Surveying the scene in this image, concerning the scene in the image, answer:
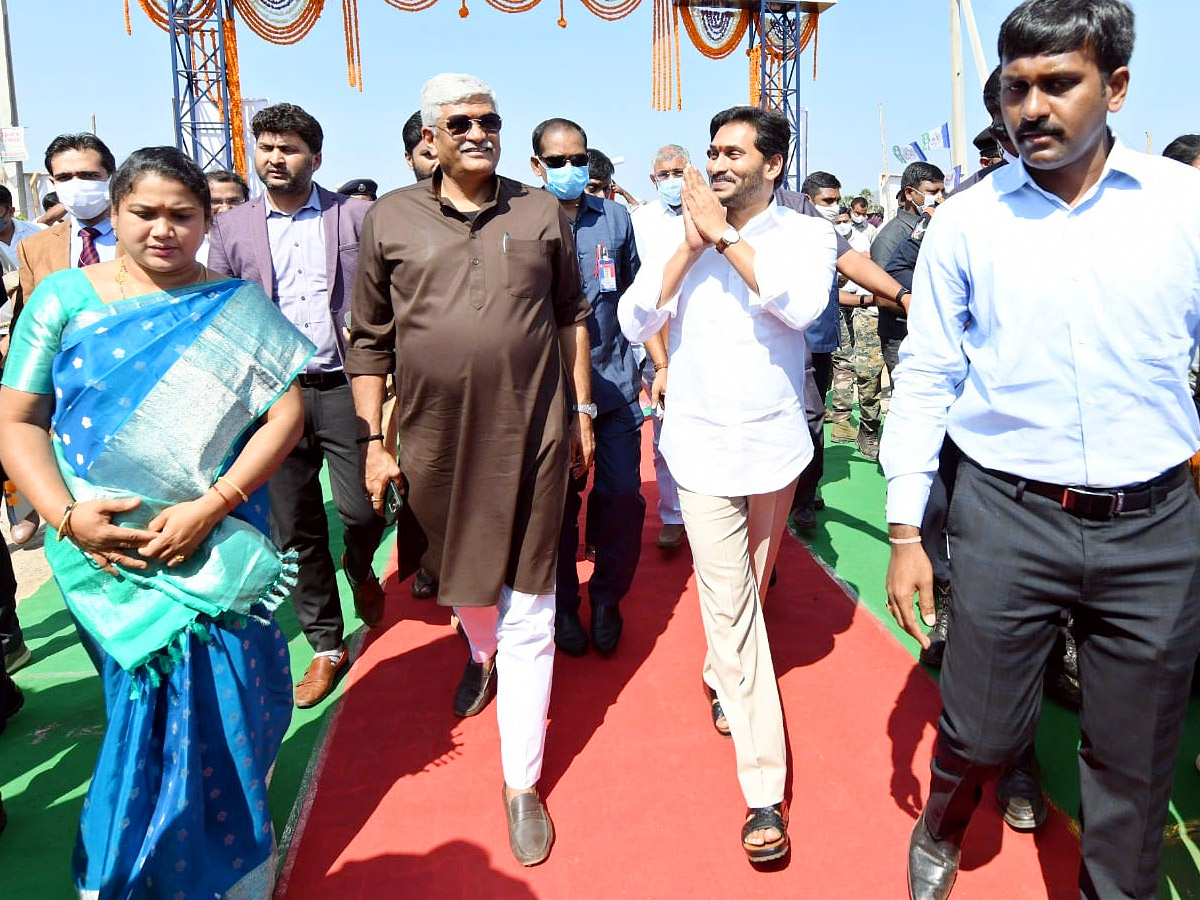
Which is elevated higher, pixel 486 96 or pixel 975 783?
pixel 486 96

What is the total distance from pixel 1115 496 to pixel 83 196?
145 inches

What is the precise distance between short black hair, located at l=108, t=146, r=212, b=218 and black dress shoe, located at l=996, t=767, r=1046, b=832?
2.70 metres

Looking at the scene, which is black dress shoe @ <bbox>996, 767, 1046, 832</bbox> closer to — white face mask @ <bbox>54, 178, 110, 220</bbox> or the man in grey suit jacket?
the man in grey suit jacket

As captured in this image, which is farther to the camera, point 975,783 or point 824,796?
point 824,796

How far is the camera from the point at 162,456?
6.68ft

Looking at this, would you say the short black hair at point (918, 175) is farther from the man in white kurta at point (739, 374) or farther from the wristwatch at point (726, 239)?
the wristwatch at point (726, 239)

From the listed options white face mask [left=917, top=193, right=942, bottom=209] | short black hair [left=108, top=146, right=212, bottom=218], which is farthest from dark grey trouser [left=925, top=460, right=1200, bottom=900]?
white face mask [left=917, top=193, right=942, bottom=209]

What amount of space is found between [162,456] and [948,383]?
1.85m

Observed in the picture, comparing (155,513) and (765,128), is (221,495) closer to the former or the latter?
(155,513)

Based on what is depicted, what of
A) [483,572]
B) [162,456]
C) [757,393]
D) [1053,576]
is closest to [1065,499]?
[1053,576]

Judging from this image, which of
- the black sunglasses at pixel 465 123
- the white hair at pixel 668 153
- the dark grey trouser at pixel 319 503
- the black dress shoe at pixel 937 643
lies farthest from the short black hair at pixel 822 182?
the black sunglasses at pixel 465 123

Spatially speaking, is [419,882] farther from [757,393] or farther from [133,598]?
[757,393]

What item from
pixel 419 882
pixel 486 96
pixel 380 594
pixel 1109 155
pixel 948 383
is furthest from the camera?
pixel 380 594

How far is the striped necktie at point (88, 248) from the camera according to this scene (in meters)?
3.40
